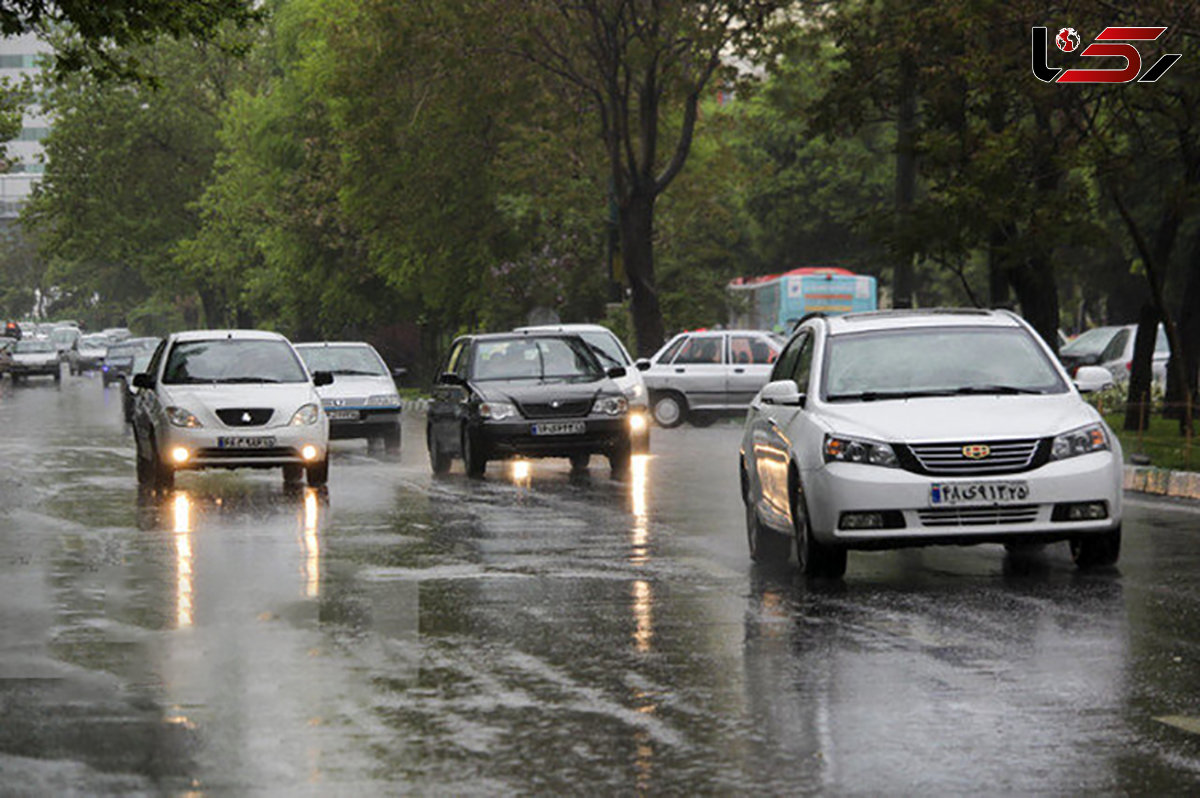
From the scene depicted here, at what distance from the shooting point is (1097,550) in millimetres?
13328

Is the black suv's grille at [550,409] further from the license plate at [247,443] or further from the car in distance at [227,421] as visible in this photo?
the license plate at [247,443]

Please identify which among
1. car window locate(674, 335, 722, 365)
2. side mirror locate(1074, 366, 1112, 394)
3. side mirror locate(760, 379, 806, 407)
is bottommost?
side mirror locate(760, 379, 806, 407)

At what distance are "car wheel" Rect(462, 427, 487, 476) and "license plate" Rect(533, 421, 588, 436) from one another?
0.71 metres

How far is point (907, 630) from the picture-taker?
10609mm

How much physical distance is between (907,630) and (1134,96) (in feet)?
63.8

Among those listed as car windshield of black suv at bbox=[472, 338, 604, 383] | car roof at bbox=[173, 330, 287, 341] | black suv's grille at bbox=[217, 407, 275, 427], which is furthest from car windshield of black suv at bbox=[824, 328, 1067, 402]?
car roof at bbox=[173, 330, 287, 341]

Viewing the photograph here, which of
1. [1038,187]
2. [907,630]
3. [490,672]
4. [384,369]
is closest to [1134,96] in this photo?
[1038,187]

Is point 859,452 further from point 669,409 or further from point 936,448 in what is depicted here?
point 669,409

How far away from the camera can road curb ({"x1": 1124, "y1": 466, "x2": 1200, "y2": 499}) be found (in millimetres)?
20438

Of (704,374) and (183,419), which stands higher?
(704,374)

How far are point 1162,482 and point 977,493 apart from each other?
9173 millimetres

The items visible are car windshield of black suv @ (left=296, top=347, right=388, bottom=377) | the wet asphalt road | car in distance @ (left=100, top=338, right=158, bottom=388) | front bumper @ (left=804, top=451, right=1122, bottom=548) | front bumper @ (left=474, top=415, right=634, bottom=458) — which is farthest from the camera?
car in distance @ (left=100, top=338, right=158, bottom=388)

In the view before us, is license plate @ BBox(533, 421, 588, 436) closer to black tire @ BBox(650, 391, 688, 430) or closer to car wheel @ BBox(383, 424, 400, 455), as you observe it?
car wheel @ BBox(383, 424, 400, 455)

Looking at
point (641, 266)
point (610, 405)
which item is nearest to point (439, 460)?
point (610, 405)
